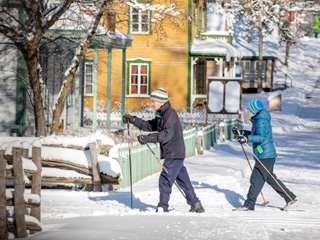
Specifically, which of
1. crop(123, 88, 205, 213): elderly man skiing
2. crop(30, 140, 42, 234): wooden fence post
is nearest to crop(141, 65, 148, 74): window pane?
crop(123, 88, 205, 213): elderly man skiing

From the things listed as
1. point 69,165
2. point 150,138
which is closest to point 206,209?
point 150,138

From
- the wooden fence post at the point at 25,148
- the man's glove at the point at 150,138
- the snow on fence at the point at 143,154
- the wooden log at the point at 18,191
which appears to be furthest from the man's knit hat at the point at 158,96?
the snow on fence at the point at 143,154

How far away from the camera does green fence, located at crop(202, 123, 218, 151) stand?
18.6 metres

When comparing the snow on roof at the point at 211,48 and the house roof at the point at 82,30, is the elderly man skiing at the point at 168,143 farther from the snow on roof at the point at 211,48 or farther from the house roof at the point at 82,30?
the snow on roof at the point at 211,48

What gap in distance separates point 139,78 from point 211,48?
4.23 metres

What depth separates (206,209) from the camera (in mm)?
9492

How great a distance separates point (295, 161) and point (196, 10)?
63.6ft

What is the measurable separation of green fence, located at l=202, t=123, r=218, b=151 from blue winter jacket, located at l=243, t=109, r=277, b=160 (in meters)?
8.86

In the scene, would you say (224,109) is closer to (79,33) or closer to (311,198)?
(79,33)

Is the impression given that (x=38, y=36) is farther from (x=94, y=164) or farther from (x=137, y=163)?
(x=94, y=164)

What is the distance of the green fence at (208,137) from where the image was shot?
60.9ft

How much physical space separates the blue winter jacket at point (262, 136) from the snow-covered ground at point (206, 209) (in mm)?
889

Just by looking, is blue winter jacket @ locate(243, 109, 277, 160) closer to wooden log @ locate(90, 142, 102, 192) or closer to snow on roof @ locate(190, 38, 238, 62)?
wooden log @ locate(90, 142, 102, 192)

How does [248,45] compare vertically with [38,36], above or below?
above
